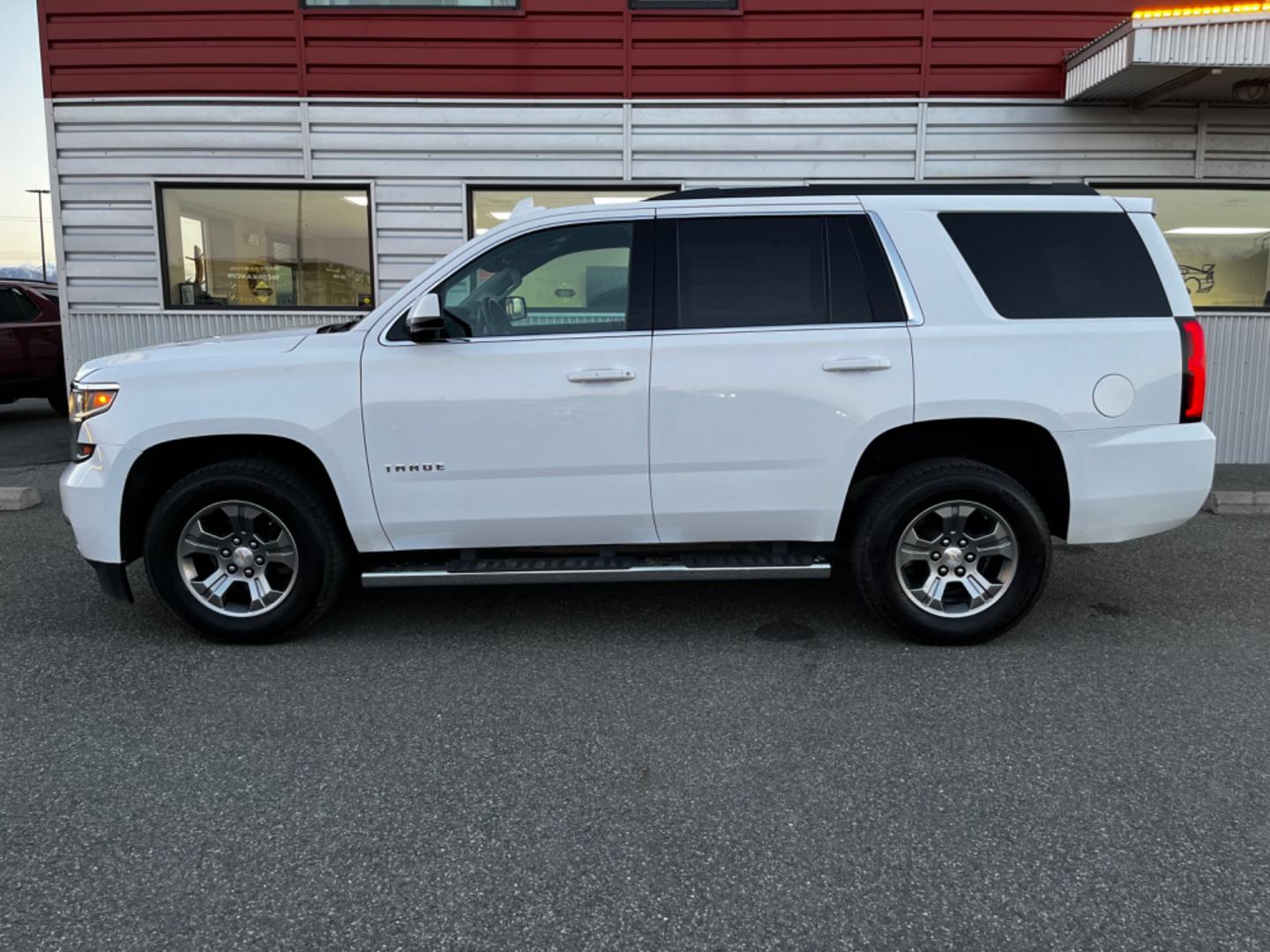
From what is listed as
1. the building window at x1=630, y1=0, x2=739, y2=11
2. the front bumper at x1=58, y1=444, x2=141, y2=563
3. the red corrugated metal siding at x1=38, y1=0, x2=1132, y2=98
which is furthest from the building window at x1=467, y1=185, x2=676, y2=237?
the front bumper at x1=58, y1=444, x2=141, y2=563

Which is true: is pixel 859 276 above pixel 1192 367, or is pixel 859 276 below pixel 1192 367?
above

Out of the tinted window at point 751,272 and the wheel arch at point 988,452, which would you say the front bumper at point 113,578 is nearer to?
the tinted window at point 751,272


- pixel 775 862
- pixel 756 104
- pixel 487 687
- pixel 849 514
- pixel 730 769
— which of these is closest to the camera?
pixel 775 862

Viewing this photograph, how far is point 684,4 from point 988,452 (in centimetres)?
577

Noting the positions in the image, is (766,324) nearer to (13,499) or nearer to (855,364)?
(855,364)

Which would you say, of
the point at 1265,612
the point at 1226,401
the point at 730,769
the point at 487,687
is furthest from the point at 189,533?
the point at 1226,401

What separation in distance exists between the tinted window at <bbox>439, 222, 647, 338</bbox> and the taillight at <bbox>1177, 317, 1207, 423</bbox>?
239cm

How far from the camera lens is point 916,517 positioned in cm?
426

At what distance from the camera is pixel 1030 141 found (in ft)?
28.0

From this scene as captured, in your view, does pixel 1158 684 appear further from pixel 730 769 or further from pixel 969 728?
pixel 730 769

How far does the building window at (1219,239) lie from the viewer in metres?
8.68

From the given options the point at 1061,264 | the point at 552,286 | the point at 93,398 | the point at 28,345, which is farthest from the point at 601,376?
the point at 28,345

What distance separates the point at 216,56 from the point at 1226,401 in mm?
9695

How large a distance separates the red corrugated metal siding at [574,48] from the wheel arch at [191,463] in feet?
17.3
